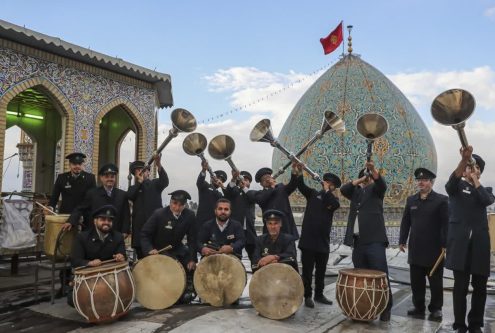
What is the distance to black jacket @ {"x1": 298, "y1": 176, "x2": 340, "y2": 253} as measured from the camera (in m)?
5.79

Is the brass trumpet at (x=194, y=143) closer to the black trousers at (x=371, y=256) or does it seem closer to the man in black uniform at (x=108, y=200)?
the man in black uniform at (x=108, y=200)

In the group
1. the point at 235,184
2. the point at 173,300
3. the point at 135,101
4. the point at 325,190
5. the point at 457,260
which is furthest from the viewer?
the point at 135,101

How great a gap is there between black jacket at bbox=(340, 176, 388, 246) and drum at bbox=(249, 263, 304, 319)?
1.06 metres

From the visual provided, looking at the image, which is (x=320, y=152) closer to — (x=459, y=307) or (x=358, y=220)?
(x=358, y=220)

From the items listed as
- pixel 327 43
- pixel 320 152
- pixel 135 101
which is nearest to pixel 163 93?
pixel 135 101

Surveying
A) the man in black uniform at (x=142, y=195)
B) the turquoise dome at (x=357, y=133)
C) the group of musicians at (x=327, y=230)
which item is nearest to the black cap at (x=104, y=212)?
the group of musicians at (x=327, y=230)

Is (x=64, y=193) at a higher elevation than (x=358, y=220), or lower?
higher

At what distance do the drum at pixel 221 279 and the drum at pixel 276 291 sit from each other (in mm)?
413

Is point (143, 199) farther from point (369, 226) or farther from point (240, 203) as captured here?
point (369, 226)

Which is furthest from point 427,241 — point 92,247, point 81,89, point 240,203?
point 81,89

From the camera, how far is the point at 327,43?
16797mm

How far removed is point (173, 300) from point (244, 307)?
86 centimetres

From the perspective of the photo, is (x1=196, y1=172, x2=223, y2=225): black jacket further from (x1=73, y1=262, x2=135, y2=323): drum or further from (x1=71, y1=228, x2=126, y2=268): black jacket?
(x1=73, y1=262, x2=135, y2=323): drum

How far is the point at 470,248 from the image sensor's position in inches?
175
